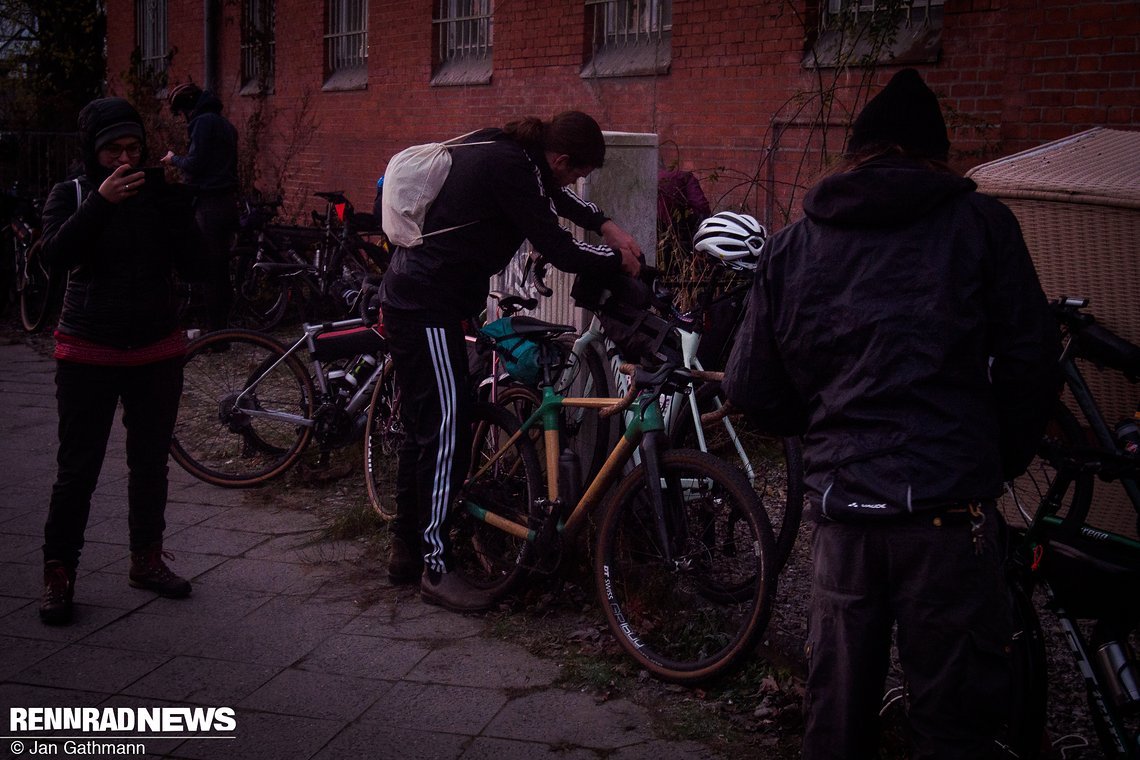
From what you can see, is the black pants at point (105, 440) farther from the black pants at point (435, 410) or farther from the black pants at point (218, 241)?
the black pants at point (218, 241)

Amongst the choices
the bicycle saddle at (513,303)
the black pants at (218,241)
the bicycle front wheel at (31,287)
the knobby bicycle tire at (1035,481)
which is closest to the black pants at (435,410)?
the bicycle saddle at (513,303)

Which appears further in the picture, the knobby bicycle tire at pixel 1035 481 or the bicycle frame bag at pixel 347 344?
the bicycle frame bag at pixel 347 344

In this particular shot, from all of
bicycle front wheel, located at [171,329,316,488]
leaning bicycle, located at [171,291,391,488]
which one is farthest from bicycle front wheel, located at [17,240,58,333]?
leaning bicycle, located at [171,291,391,488]

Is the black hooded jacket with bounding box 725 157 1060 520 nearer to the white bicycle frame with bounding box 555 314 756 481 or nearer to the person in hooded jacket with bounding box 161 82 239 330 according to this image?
the white bicycle frame with bounding box 555 314 756 481

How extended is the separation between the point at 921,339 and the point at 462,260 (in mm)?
2537


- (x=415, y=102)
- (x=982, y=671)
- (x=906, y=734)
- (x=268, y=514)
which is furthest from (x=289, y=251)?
(x=982, y=671)

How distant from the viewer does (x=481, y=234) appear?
4.77 m

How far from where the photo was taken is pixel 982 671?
2.55m

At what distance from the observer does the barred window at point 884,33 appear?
7812 mm

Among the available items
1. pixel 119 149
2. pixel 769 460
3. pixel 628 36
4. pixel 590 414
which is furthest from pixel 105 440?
pixel 628 36

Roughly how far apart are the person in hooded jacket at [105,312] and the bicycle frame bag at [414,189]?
0.96 meters

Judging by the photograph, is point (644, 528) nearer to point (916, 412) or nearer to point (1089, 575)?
point (1089, 575)

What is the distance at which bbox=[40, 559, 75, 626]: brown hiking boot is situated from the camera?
4.76 m

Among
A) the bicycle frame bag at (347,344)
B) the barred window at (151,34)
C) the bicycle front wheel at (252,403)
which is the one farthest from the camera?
the barred window at (151,34)
